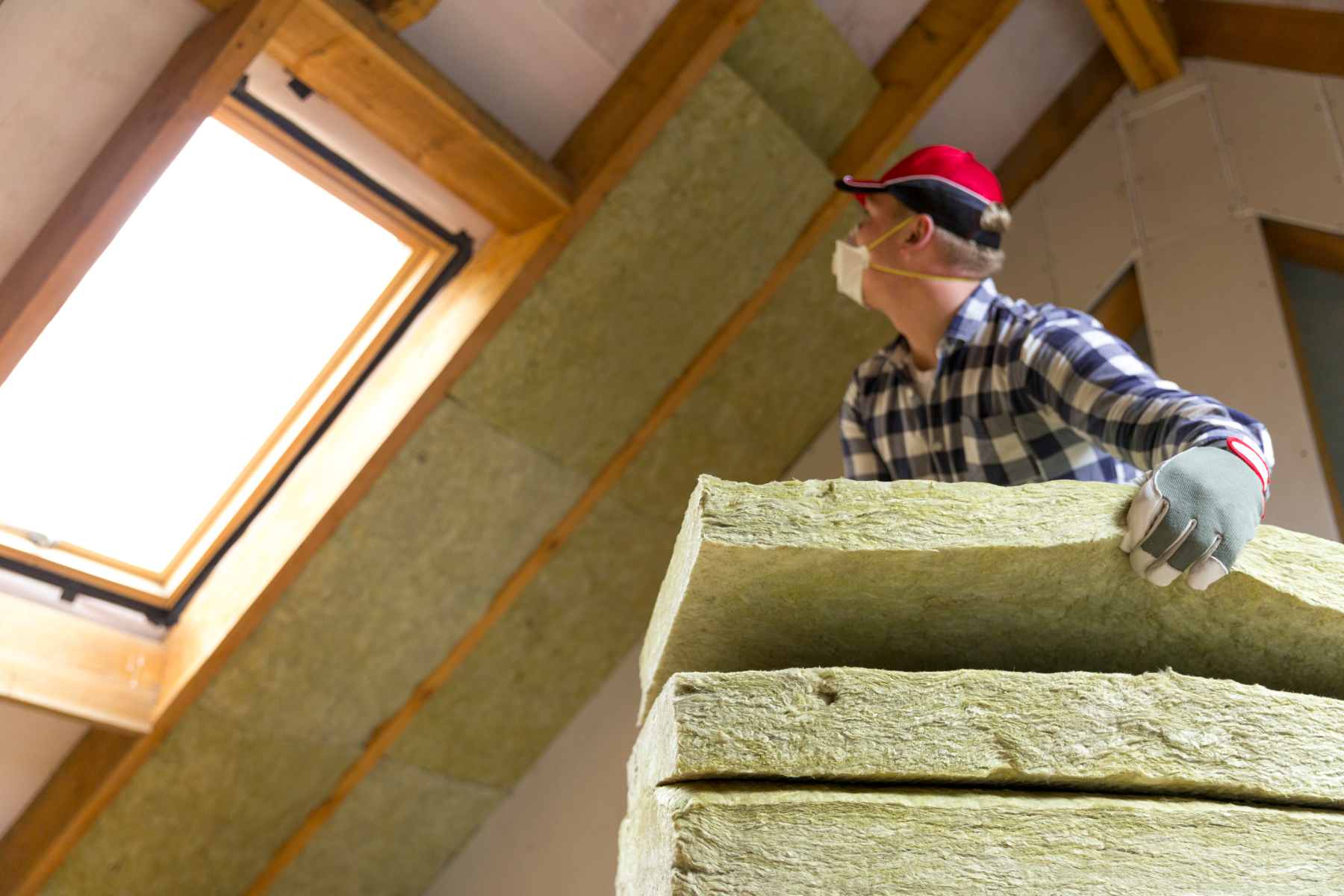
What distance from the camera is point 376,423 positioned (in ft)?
8.70

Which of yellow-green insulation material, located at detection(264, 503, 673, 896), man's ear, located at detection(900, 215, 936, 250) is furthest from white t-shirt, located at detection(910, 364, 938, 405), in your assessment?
yellow-green insulation material, located at detection(264, 503, 673, 896)

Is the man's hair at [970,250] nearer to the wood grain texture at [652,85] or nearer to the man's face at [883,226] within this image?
the man's face at [883,226]

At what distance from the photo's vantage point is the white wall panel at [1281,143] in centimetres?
267

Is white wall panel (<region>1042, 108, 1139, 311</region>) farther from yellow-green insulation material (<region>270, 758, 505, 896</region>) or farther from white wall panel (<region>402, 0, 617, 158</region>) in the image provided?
yellow-green insulation material (<region>270, 758, 505, 896</region>)

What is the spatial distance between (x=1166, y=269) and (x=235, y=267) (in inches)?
102

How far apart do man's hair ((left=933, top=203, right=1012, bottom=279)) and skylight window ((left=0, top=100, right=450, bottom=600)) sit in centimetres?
145

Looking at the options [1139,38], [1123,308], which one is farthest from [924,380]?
[1139,38]

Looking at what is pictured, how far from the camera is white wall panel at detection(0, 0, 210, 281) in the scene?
189cm

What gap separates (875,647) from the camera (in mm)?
1049

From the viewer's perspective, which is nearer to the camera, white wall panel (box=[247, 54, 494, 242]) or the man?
the man

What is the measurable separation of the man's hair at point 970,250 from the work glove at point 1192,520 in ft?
3.10

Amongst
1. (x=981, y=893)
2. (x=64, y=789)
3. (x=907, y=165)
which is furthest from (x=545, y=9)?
(x=64, y=789)

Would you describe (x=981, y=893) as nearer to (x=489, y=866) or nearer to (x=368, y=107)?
(x=368, y=107)

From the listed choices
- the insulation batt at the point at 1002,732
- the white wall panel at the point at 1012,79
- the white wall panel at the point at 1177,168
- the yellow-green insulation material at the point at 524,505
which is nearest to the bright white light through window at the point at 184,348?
the yellow-green insulation material at the point at 524,505
